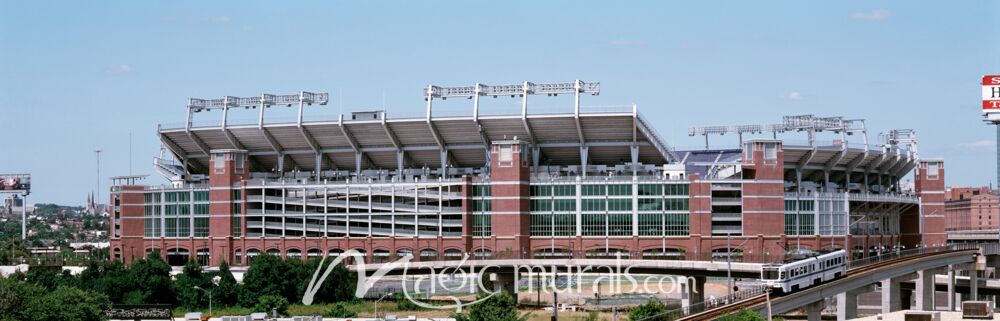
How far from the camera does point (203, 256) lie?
6845 inches

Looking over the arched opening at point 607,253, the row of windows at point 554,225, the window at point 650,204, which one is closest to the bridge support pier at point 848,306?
the arched opening at point 607,253

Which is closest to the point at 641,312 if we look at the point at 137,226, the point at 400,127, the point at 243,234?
the point at 400,127

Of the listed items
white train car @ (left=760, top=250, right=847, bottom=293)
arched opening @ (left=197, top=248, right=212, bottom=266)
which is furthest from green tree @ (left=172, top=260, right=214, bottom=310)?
white train car @ (left=760, top=250, right=847, bottom=293)

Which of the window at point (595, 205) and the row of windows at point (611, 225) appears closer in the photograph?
the row of windows at point (611, 225)

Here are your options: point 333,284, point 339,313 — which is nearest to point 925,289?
point 333,284

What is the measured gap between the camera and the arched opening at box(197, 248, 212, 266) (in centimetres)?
17312

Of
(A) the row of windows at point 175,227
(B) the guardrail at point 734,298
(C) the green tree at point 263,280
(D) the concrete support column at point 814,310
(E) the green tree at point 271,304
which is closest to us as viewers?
(B) the guardrail at point 734,298

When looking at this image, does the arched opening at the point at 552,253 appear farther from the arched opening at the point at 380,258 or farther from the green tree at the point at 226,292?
the green tree at the point at 226,292

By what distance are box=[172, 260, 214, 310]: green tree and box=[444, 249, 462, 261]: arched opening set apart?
1082 inches

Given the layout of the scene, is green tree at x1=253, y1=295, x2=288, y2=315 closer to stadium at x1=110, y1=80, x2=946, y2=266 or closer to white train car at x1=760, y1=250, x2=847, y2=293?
stadium at x1=110, y1=80, x2=946, y2=266

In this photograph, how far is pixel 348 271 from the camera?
148125 millimetres

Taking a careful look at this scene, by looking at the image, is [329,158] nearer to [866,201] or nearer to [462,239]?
[462,239]

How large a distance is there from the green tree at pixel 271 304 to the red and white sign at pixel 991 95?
7434 cm

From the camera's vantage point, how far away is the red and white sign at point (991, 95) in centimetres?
14525
